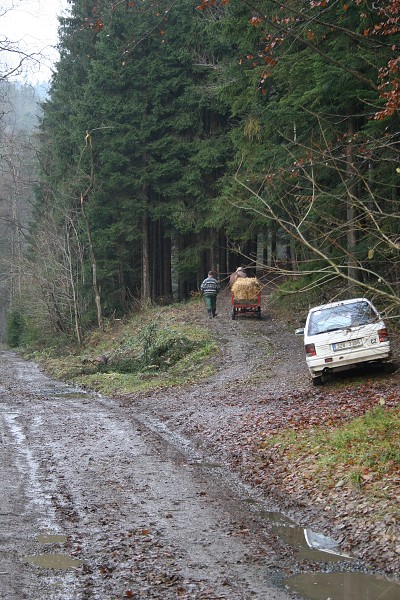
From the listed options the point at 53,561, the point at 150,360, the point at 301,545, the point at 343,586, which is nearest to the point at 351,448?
the point at 301,545

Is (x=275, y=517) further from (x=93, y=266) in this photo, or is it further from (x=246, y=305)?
(x=93, y=266)

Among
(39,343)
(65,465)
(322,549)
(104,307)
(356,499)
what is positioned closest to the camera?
(322,549)

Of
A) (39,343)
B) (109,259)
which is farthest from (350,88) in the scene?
(39,343)

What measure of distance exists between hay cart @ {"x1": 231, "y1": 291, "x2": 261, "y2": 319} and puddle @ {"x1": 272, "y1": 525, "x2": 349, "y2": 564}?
71.0 ft

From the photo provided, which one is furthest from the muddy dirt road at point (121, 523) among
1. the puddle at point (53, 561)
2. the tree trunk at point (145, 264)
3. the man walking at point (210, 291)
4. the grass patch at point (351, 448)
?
the tree trunk at point (145, 264)

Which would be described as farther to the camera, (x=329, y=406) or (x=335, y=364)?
(x=335, y=364)

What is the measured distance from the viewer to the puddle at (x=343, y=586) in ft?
19.5

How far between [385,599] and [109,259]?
120 ft

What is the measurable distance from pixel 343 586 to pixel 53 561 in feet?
8.75

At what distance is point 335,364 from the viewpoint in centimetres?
1628

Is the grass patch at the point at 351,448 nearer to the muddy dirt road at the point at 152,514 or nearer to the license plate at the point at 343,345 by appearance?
the muddy dirt road at the point at 152,514

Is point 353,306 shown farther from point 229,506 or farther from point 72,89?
point 72,89

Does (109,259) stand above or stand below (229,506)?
above

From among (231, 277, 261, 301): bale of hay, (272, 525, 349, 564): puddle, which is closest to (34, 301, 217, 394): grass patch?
(231, 277, 261, 301): bale of hay
